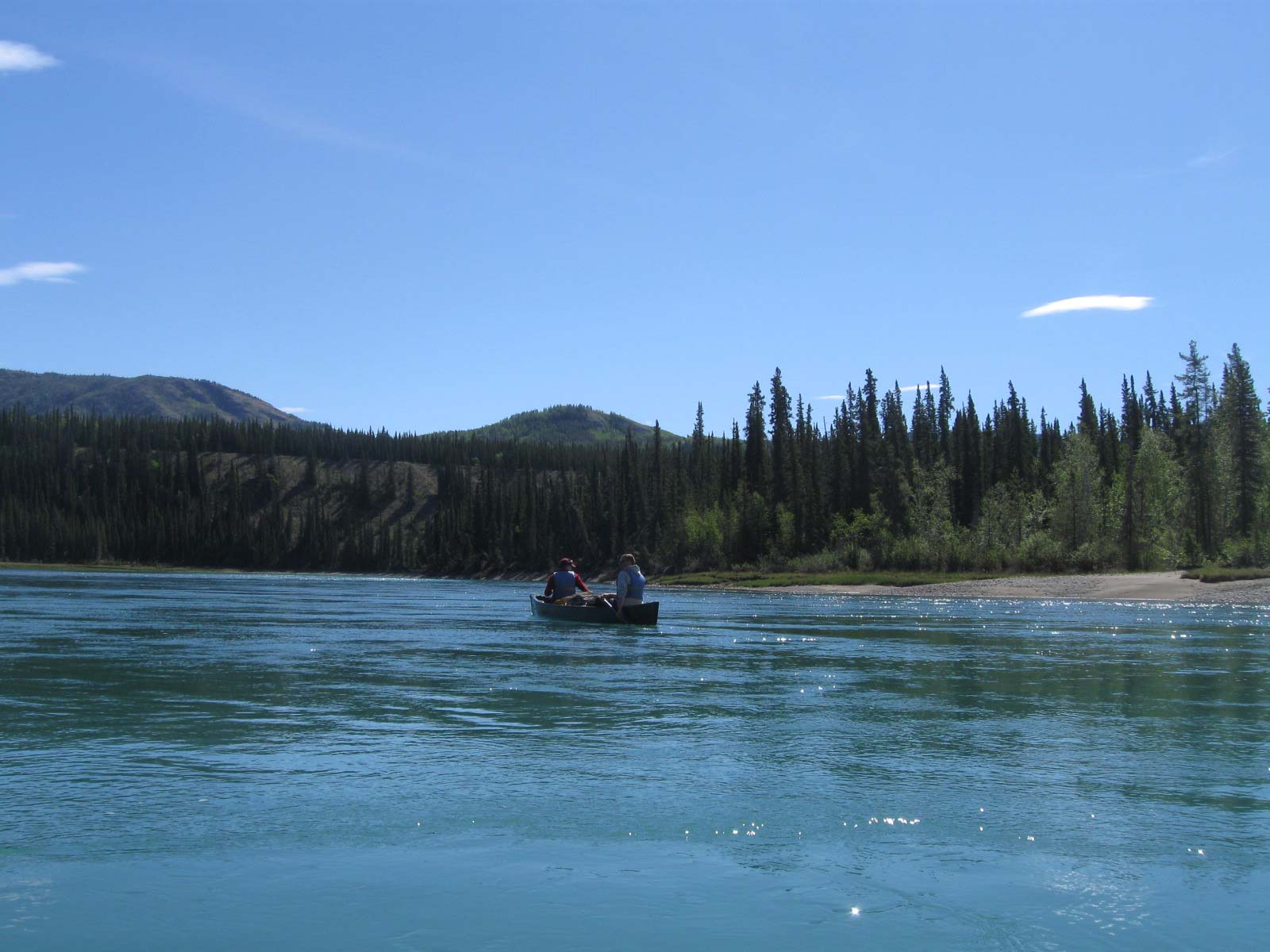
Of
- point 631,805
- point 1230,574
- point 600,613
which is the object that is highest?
point 1230,574

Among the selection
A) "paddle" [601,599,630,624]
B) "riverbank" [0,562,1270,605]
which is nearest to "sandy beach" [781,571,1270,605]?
"riverbank" [0,562,1270,605]

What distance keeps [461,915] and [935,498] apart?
104806mm

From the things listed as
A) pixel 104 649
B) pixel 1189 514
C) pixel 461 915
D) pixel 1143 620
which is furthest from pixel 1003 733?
pixel 1189 514

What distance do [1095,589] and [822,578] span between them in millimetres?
27435

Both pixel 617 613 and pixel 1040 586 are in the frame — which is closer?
pixel 617 613

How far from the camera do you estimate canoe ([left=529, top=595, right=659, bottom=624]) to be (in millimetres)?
39750

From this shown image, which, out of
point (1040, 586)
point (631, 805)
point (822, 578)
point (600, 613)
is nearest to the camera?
point (631, 805)

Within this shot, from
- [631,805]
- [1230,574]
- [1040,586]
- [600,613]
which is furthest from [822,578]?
[631,805]

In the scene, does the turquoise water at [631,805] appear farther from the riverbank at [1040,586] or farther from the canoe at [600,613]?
the riverbank at [1040,586]

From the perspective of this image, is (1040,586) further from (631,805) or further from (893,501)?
(631,805)

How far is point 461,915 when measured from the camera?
8.48 metres

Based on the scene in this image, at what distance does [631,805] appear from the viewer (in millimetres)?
12016

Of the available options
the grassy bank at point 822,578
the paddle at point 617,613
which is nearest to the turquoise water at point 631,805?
the paddle at point 617,613

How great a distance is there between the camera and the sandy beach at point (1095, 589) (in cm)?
6259
